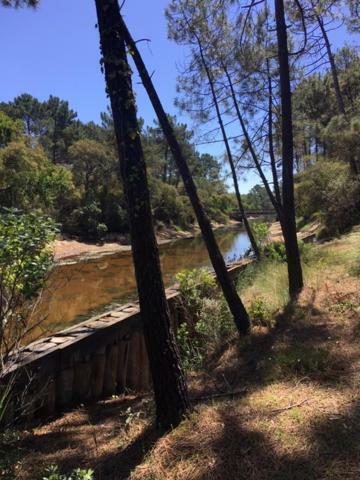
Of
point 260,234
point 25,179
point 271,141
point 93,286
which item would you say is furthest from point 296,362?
point 25,179

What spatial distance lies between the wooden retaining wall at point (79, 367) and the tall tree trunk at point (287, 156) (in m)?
2.66

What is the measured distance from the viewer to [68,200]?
32594 millimetres

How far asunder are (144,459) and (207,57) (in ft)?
31.4

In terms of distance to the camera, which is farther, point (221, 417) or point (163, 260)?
point (163, 260)

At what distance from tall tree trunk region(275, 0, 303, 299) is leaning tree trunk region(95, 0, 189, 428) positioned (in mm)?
3763

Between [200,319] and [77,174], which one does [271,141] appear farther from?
[77,174]

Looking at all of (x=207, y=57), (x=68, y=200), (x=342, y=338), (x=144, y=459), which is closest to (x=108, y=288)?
(x=207, y=57)

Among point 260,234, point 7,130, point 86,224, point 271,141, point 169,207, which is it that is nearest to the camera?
point 271,141

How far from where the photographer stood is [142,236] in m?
3.31

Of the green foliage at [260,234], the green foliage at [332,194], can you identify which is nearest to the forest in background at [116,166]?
the green foliage at [332,194]

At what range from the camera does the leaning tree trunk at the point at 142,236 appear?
129 inches

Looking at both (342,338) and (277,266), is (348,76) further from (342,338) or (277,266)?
(342,338)

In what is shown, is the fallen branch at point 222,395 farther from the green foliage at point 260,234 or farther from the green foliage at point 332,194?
the green foliage at point 332,194

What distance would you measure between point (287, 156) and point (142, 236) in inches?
160
